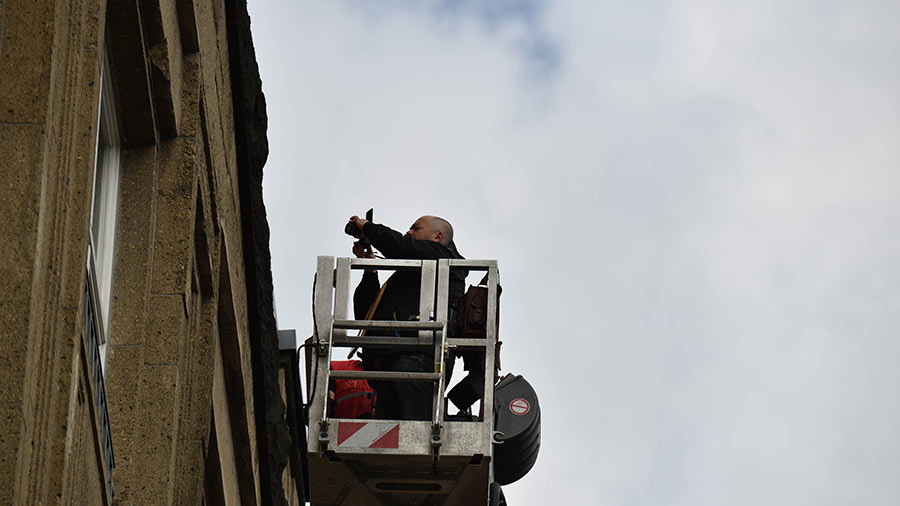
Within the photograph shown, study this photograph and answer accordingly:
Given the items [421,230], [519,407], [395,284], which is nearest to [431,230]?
[421,230]

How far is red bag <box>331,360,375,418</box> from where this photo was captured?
1545cm

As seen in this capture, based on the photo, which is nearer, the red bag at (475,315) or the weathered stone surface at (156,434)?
the weathered stone surface at (156,434)

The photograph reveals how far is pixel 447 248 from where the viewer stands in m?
15.8

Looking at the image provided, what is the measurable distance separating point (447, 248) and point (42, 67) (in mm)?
10104

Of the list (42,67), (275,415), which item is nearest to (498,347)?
(275,415)

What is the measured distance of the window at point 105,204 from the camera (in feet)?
27.9

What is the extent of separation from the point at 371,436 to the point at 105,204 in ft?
21.3

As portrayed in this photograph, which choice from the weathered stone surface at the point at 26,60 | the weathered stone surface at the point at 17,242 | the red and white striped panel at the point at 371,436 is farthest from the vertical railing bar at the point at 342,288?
the weathered stone surface at the point at 17,242

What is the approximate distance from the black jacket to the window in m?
6.33

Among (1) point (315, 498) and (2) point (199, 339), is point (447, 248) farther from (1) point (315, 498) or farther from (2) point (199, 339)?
(2) point (199, 339)

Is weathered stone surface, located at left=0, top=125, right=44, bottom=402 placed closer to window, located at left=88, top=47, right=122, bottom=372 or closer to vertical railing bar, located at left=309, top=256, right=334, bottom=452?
A: window, located at left=88, top=47, right=122, bottom=372

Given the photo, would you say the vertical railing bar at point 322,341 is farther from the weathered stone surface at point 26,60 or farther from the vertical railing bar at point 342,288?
the weathered stone surface at point 26,60

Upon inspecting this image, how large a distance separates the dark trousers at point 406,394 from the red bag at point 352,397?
1.24 feet

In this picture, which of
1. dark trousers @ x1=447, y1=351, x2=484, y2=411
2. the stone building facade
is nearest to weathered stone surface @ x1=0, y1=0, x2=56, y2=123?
the stone building facade
